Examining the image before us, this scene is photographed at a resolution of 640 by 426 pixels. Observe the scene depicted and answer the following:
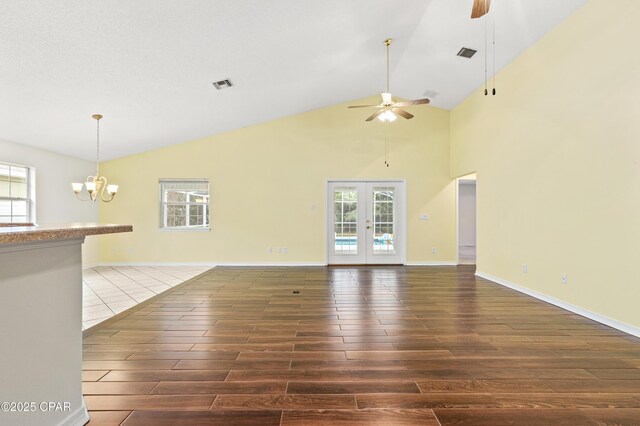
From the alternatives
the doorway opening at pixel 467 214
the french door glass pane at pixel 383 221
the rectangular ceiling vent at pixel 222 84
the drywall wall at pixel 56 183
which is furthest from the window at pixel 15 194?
the doorway opening at pixel 467 214

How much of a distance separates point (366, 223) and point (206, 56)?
15.6ft

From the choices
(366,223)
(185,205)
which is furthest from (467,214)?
(185,205)

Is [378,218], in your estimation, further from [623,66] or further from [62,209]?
[62,209]

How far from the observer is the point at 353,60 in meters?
5.05

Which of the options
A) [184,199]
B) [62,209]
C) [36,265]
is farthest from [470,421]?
[62,209]

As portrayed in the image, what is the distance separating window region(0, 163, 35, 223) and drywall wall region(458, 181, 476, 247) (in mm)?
11515

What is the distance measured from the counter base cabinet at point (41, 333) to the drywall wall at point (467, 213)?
11.2 m

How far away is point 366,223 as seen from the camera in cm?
718

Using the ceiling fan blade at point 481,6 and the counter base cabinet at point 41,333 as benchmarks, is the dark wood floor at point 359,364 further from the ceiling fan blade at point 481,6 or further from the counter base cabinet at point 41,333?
the ceiling fan blade at point 481,6

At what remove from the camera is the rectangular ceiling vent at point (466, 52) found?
4.73 meters

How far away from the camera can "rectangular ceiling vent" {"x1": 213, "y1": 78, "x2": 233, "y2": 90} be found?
15.1ft

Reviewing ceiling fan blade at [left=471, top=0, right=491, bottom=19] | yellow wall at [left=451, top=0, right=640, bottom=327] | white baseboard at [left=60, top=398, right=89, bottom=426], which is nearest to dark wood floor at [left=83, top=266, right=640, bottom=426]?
white baseboard at [left=60, top=398, right=89, bottom=426]

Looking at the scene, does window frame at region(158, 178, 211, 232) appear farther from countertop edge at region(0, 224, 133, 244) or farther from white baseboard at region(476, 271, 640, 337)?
white baseboard at region(476, 271, 640, 337)

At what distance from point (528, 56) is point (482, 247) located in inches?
127
